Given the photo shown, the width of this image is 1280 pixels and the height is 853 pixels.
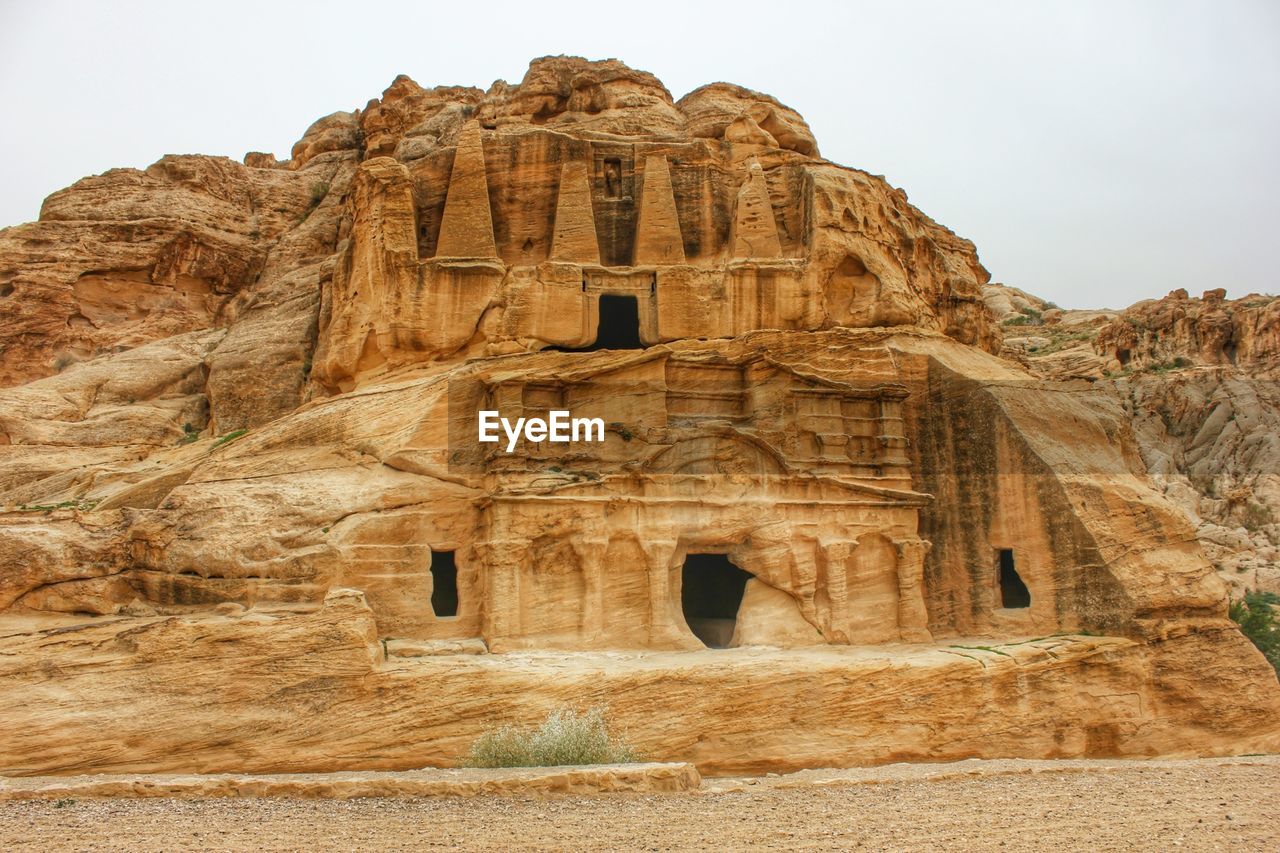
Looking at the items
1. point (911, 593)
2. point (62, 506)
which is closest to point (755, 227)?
point (911, 593)

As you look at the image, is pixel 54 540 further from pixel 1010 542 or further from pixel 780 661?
pixel 1010 542

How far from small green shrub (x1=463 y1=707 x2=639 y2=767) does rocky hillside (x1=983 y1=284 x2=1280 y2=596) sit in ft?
98.5

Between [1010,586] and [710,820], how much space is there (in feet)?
45.2

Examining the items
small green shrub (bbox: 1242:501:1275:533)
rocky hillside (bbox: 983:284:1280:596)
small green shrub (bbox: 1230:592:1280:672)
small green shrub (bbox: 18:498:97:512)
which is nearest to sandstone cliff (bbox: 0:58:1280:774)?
small green shrub (bbox: 18:498:97:512)

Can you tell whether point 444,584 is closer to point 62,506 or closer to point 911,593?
point 62,506

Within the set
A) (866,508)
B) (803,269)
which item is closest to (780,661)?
(866,508)

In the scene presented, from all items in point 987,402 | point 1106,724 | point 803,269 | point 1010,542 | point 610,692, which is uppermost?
point 803,269

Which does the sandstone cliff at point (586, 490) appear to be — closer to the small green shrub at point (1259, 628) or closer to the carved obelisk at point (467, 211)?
the carved obelisk at point (467, 211)

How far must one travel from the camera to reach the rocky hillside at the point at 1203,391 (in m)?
44.9

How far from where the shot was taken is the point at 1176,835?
1438 cm

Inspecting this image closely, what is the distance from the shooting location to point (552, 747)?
57.7ft

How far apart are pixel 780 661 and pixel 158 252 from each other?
23378 mm

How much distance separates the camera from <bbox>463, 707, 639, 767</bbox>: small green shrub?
17625mm

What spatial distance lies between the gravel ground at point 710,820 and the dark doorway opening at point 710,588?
10720mm
